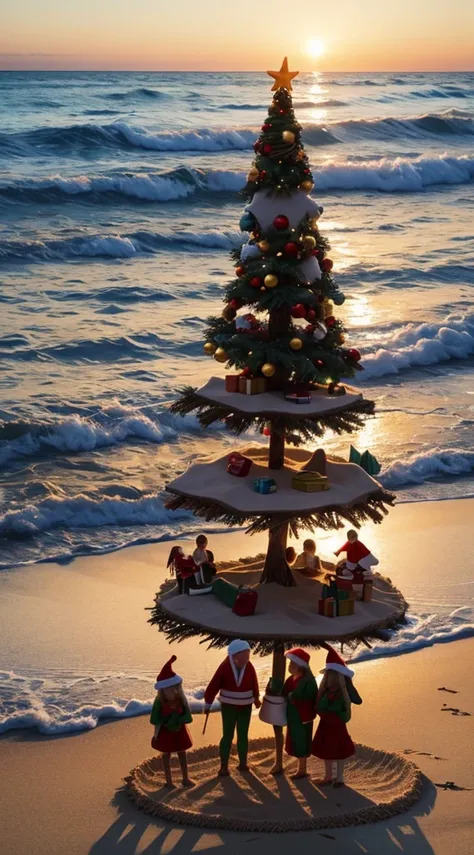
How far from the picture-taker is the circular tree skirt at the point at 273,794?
8.70 metres

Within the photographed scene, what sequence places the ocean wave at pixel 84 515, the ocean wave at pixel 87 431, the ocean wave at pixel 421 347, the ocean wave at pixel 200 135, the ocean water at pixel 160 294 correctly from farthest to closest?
1. the ocean wave at pixel 200 135
2. the ocean wave at pixel 421 347
3. the ocean wave at pixel 87 431
4. the ocean water at pixel 160 294
5. the ocean wave at pixel 84 515

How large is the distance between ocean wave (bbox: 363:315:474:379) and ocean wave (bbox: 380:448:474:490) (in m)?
5.22

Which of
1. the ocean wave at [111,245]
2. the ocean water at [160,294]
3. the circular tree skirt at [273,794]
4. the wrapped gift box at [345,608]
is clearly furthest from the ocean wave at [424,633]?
the ocean wave at [111,245]

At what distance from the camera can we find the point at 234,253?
9.09 m

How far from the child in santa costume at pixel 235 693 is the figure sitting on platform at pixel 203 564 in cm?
58

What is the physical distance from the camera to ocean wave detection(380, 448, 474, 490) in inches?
680

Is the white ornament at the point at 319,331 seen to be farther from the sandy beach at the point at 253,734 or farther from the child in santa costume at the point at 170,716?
the sandy beach at the point at 253,734

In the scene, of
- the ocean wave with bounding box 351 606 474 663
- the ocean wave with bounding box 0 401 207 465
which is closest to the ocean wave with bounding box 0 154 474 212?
the ocean wave with bounding box 0 401 207 465

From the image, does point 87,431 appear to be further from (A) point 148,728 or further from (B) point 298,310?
(B) point 298,310

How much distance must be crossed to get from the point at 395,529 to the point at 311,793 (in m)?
6.34

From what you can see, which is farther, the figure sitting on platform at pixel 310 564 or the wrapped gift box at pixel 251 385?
the figure sitting on platform at pixel 310 564

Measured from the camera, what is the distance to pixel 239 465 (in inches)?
359

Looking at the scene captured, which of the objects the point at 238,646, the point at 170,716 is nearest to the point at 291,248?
the point at 238,646

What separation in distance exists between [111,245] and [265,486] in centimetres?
2512
